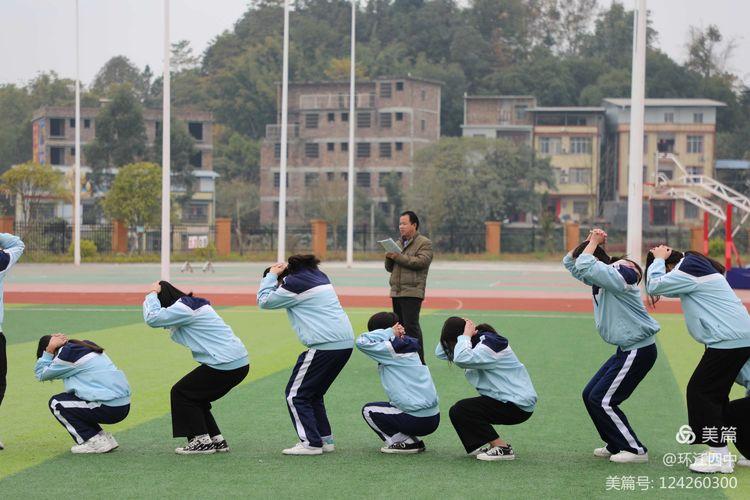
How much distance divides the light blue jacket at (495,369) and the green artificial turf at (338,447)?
53cm

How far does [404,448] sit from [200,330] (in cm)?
193

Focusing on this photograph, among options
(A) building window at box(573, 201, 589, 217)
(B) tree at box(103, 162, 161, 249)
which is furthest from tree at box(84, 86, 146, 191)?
(A) building window at box(573, 201, 589, 217)

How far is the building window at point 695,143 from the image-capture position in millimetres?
81125

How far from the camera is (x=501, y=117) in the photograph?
84.9m

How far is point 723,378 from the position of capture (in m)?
8.47

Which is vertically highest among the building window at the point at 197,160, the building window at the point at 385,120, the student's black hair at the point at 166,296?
the building window at the point at 385,120

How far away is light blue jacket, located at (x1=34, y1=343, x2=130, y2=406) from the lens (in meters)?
9.13

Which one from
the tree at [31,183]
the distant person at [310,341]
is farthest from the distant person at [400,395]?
the tree at [31,183]

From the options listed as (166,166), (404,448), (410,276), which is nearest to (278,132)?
(166,166)

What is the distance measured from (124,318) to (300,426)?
13.2 m

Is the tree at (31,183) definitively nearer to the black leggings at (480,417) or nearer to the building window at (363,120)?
the building window at (363,120)

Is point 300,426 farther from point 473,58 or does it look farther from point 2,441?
point 473,58

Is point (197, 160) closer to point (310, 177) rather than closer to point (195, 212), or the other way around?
point (195, 212)

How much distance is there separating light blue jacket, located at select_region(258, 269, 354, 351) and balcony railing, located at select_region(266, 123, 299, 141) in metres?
74.3
